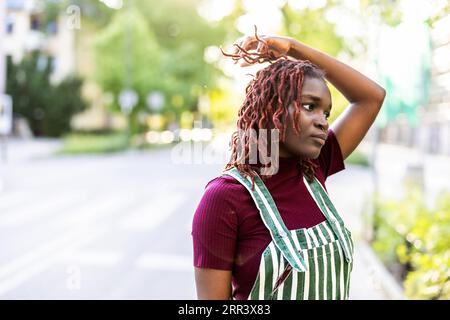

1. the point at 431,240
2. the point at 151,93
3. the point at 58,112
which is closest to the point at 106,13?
the point at 58,112

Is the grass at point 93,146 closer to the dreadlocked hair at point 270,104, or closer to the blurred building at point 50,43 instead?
the blurred building at point 50,43

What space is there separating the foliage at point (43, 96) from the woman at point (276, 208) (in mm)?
41320

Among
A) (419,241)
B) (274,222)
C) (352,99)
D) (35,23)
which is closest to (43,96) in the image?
(35,23)

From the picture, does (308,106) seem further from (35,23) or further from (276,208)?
(35,23)

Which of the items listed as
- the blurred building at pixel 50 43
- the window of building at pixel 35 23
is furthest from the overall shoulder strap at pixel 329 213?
the window of building at pixel 35 23

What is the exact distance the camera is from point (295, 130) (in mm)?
1590

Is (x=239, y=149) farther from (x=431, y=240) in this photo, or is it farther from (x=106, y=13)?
(x=106, y=13)

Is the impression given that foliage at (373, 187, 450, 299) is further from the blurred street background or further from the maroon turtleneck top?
the maroon turtleneck top

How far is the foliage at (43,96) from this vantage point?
41750mm

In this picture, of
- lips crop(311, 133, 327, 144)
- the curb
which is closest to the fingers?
lips crop(311, 133, 327, 144)

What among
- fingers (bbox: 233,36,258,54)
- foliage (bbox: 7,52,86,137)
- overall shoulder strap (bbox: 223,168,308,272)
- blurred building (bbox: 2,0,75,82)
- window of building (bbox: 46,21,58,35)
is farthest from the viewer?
window of building (bbox: 46,21,58,35)

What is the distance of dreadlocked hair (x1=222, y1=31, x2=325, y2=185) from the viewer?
1605 millimetres

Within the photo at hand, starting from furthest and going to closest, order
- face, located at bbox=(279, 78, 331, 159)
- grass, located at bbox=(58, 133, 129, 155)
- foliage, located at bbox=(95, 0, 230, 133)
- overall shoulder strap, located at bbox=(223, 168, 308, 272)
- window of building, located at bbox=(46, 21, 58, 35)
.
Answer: window of building, located at bbox=(46, 21, 58, 35)
foliage, located at bbox=(95, 0, 230, 133)
grass, located at bbox=(58, 133, 129, 155)
face, located at bbox=(279, 78, 331, 159)
overall shoulder strap, located at bbox=(223, 168, 308, 272)
